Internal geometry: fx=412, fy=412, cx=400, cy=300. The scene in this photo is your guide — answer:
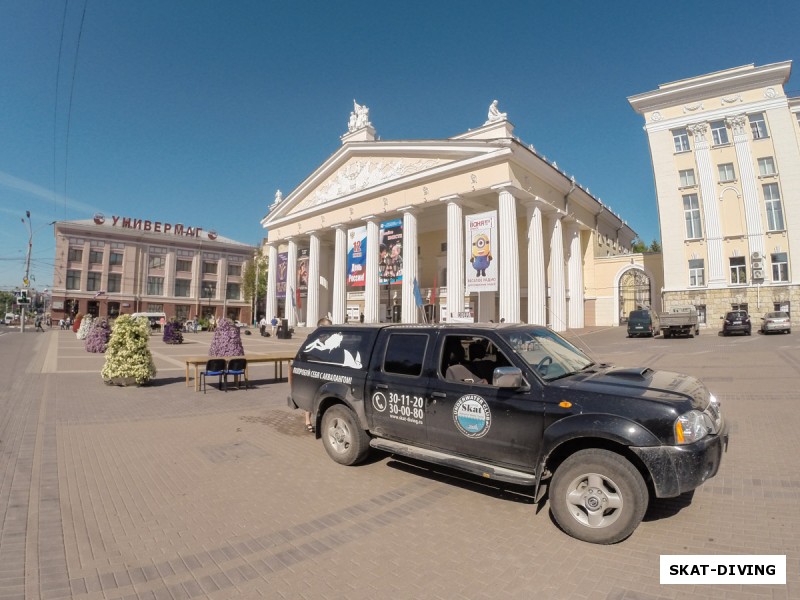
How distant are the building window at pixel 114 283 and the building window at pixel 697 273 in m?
69.9

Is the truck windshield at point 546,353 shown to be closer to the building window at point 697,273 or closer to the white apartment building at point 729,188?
the white apartment building at point 729,188

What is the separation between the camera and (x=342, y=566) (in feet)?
10.3

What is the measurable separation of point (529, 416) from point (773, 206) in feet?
126

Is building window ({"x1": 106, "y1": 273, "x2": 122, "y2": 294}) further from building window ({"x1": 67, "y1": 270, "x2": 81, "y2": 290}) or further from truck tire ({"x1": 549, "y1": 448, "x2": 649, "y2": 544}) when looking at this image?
truck tire ({"x1": 549, "y1": 448, "x2": 649, "y2": 544})

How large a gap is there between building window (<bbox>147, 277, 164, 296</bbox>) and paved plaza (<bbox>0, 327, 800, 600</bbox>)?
64.1m

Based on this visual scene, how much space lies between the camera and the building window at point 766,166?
3055cm

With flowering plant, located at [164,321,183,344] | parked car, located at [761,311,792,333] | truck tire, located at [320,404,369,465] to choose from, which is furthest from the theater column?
truck tire, located at [320,404,369,465]

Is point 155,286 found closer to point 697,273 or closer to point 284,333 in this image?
point 284,333

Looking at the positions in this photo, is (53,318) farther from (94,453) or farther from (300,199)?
(94,453)

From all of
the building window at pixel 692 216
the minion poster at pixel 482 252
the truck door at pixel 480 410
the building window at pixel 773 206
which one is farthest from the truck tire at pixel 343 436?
the building window at pixel 773 206

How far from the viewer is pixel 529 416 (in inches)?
148

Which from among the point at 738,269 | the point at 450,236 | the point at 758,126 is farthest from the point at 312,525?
the point at 758,126

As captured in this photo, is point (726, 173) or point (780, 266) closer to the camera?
point (780, 266)

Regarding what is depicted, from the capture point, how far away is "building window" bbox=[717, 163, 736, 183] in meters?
31.6
